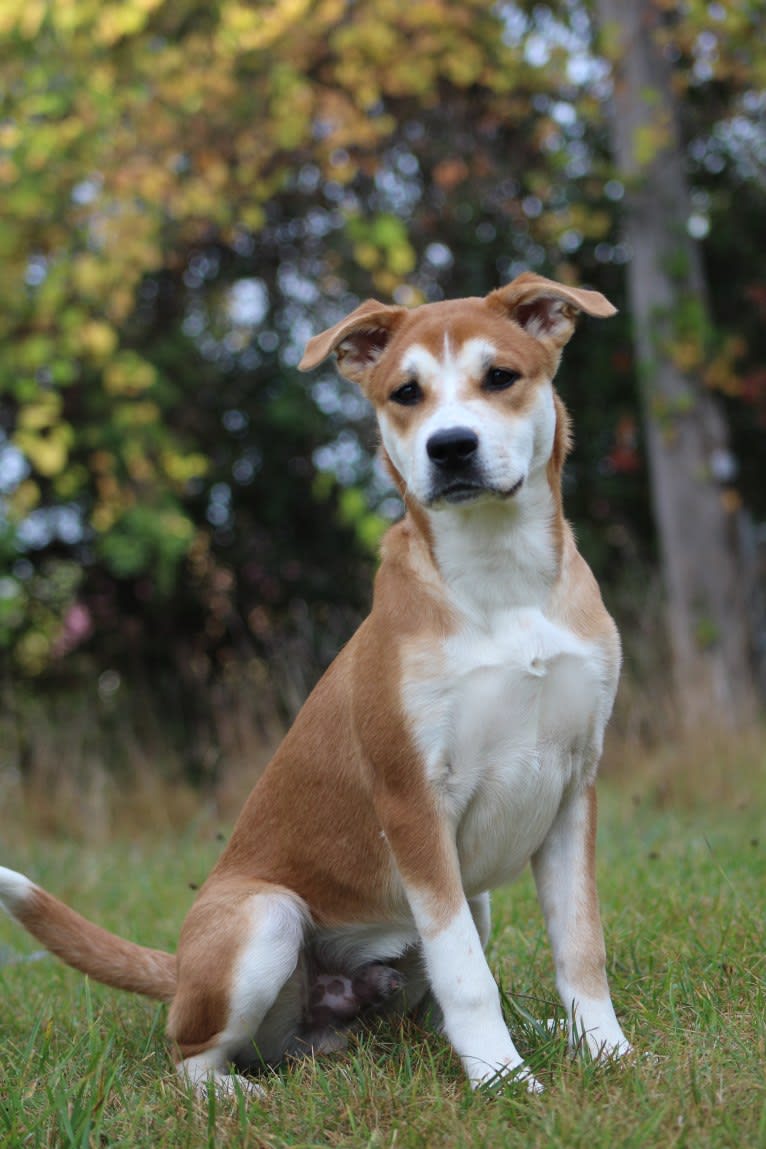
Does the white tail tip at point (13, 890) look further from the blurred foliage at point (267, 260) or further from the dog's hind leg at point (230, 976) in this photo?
the blurred foliage at point (267, 260)

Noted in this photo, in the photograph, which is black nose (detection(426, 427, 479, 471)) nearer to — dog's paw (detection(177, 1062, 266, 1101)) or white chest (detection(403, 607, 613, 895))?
white chest (detection(403, 607, 613, 895))

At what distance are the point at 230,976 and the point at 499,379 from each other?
1.51m

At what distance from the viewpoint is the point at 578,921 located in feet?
9.75

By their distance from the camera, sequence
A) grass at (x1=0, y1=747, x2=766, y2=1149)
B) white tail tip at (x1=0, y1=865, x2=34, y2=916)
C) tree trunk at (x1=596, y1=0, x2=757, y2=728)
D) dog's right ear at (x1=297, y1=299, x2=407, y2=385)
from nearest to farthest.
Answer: grass at (x1=0, y1=747, x2=766, y2=1149)
white tail tip at (x1=0, y1=865, x2=34, y2=916)
dog's right ear at (x1=297, y1=299, x2=407, y2=385)
tree trunk at (x1=596, y1=0, x2=757, y2=728)

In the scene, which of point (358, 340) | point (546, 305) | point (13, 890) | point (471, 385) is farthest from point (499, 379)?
point (13, 890)

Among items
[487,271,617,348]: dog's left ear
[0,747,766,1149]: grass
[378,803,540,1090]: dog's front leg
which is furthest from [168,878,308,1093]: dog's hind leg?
[487,271,617,348]: dog's left ear

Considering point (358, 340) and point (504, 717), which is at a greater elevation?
point (358, 340)

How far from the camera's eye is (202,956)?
308cm

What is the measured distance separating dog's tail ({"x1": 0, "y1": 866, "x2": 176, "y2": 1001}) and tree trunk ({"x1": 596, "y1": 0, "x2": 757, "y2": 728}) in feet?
15.8

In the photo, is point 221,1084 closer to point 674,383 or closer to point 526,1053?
point 526,1053

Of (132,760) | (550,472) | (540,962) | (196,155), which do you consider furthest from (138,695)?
(550,472)

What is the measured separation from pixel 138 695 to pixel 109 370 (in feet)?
8.59

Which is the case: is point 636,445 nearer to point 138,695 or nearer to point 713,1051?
point 138,695

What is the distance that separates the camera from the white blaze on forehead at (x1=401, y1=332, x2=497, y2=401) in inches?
117
